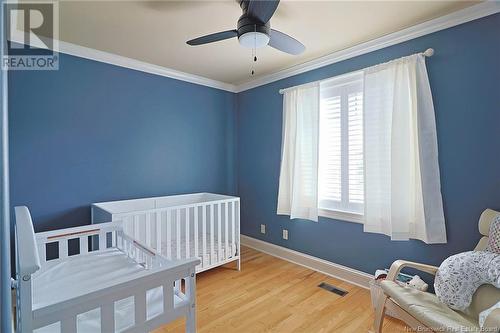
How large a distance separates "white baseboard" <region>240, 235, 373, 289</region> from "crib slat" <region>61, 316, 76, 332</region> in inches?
95.3

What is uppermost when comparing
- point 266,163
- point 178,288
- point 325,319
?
point 266,163

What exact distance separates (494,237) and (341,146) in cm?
141

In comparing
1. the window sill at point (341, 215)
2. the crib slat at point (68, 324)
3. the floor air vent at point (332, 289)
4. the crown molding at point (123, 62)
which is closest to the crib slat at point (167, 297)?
the crib slat at point (68, 324)

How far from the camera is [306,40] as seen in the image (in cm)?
242

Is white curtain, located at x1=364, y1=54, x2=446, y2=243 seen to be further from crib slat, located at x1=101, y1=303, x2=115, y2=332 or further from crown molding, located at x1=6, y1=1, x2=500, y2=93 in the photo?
crib slat, located at x1=101, y1=303, x2=115, y2=332

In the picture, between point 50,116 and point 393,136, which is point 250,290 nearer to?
point 393,136

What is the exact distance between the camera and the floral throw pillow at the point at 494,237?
1.56m

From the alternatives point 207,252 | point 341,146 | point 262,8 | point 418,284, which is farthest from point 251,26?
point 418,284

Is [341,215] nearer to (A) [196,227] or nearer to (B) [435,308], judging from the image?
(B) [435,308]

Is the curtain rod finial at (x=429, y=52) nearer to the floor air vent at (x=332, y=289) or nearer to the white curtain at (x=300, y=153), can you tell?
the white curtain at (x=300, y=153)

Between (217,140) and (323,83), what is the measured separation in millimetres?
1670

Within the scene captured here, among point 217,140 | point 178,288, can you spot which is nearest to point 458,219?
point 178,288

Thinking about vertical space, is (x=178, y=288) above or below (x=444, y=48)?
below

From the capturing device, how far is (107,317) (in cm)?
104
